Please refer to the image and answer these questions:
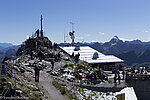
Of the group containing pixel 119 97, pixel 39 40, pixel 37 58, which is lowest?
pixel 119 97

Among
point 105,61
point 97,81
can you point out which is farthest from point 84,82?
point 105,61

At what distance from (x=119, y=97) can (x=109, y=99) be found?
10992 mm

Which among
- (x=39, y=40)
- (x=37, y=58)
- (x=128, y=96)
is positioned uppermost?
(x=39, y=40)

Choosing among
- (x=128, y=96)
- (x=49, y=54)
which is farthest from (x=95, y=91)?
(x=49, y=54)

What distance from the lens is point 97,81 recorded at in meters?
27.4

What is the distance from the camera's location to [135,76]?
1346 inches

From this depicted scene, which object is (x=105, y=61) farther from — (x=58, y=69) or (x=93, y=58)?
(x=58, y=69)

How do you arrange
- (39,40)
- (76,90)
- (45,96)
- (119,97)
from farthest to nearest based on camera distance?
(39,40) < (76,90) < (45,96) < (119,97)

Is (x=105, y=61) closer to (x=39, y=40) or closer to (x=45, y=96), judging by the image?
(x=39, y=40)

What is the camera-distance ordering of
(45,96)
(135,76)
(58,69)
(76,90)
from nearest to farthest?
(45,96), (76,90), (58,69), (135,76)

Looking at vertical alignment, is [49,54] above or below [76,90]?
above

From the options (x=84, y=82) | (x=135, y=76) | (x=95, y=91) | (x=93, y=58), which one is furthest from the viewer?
(x=93, y=58)

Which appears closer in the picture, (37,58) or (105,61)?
(37,58)

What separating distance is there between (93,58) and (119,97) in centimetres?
3255
